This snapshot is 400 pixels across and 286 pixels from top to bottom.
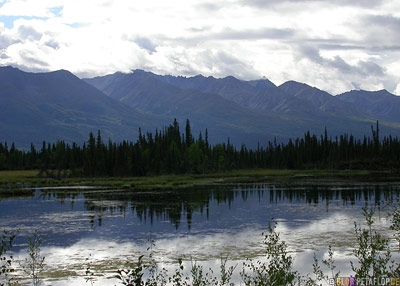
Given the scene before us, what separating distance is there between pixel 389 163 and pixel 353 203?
363 ft

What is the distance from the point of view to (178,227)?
157 ft

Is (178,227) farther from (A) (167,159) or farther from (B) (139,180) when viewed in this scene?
(A) (167,159)

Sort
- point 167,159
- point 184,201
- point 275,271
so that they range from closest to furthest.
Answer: point 275,271, point 184,201, point 167,159

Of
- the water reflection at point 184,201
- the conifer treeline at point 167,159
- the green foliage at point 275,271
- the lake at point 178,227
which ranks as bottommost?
the lake at point 178,227

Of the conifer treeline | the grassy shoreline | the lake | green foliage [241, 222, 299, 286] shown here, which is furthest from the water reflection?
the conifer treeline

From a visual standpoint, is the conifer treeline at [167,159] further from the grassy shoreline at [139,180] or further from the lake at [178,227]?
the lake at [178,227]

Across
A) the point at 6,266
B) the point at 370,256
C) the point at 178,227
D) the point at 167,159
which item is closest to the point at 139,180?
the point at 167,159

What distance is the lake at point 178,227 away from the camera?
1336 inches

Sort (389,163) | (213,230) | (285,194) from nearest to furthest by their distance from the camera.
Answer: (213,230) < (285,194) < (389,163)

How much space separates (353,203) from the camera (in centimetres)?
6494

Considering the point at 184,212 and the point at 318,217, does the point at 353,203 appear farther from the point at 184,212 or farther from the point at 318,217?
the point at 184,212

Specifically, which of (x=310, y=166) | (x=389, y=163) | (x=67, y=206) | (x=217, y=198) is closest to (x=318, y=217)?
(x=217, y=198)

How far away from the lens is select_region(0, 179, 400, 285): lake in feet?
111

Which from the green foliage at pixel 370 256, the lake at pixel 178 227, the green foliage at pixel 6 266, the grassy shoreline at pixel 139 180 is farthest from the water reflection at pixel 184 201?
the grassy shoreline at pixel 139 180
